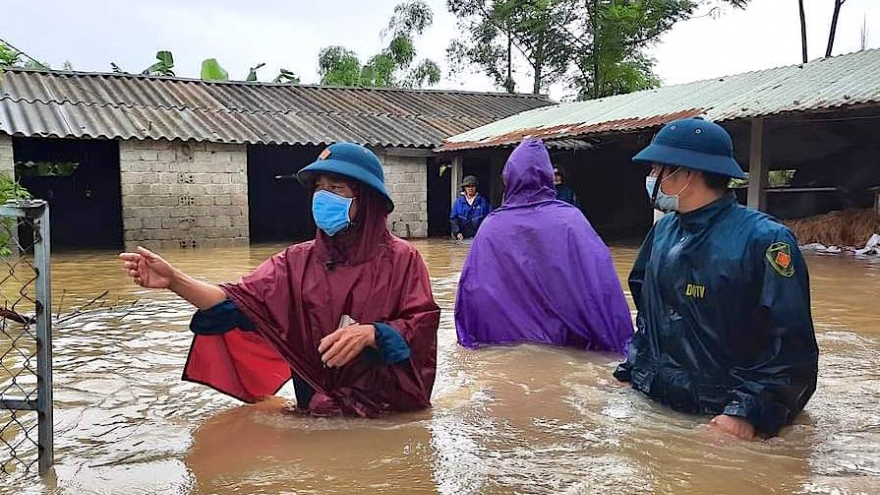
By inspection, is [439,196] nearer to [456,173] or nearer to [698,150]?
[456,173]

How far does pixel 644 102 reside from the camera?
14203 millimetres

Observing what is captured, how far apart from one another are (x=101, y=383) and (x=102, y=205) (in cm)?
1478

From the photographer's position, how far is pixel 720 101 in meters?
11.8

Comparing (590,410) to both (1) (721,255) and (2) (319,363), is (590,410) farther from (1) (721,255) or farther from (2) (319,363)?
(2) (319,363)

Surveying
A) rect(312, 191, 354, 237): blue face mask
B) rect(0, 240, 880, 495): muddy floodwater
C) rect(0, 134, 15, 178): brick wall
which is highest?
rect(0, 134, 15, 178): brick wall

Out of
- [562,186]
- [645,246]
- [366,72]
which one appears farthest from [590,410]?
[366,72]

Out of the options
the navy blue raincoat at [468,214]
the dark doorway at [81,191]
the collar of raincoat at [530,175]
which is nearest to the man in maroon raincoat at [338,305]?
the collar of raincoat at [530,175]

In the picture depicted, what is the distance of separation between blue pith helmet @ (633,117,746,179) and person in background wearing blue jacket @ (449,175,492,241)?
10519 mm

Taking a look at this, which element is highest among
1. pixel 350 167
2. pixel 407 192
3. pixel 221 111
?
pixel 221 111

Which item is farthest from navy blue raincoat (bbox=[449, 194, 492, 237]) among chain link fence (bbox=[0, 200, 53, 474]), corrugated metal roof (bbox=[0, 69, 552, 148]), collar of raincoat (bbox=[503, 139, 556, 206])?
chain link fence (bbox=[0, 200, 53, 474])

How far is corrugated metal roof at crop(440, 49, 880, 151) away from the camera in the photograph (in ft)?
33.0

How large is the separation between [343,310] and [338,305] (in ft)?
0.10

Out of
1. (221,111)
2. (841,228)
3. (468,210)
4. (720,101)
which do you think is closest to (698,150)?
(720,101)

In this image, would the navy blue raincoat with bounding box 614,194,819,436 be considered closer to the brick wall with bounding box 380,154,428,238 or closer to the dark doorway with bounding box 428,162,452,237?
the brick wall with bounding box 380,154,428,238
